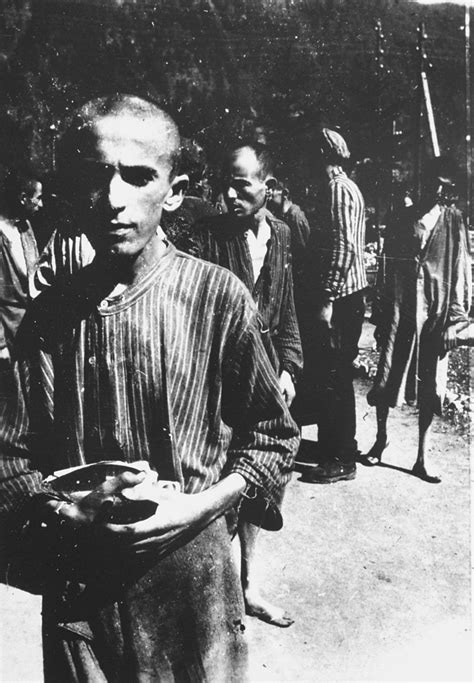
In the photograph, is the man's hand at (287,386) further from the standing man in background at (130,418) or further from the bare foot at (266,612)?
the bare foot at (266,612)

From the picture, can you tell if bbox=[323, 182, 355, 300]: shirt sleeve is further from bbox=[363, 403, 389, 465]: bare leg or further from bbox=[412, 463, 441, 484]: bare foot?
bbox=[412, 463, 441, 484]: bare foot

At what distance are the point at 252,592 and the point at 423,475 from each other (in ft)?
2.95

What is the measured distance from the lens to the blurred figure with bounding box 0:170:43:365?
75.2 inches

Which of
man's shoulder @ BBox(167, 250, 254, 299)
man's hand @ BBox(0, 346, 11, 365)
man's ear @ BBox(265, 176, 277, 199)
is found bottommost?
man's hand @ BBox(0, 346, 11, 365)

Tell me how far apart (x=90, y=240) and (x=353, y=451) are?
5.39 feet

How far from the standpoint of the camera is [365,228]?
7.95 ft

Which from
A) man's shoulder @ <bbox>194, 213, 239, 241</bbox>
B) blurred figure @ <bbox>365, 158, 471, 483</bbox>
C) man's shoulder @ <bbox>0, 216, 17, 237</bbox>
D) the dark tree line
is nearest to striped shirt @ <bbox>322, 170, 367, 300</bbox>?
the dark tree line

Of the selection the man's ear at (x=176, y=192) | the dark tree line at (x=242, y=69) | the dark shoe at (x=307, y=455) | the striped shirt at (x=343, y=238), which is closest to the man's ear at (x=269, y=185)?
the dark tree line at (x=242, y=69)

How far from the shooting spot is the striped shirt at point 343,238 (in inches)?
92.1

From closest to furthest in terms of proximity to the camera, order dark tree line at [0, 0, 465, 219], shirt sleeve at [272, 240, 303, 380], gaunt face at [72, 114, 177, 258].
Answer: gaunt face at [72, 114, 177, 258], dark tree line at [0, 0, 465, 219], shirt sleeve at [272, 240, 303, 380]

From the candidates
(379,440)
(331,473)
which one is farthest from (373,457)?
(331,473)

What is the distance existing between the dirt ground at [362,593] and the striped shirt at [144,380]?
0.97 metres

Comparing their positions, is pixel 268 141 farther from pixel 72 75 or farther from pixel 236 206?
pixel 72 75

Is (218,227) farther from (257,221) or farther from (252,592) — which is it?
(252,592)
